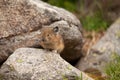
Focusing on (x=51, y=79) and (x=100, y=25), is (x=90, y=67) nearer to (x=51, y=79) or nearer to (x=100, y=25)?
(x=51, y=79)

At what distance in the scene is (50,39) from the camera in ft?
28.8

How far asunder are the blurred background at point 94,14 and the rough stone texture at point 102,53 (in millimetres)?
1323

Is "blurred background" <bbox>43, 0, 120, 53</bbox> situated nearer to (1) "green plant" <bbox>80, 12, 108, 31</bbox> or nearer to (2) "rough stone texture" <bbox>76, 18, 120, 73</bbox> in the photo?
(1) "green plant" <bbox>80, 12, 108, 31</bbox>

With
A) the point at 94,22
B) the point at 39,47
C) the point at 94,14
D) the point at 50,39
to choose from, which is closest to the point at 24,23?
the point at 39,47

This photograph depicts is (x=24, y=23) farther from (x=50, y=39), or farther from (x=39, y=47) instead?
(x=50, y=39)

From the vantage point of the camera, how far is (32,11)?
963cm

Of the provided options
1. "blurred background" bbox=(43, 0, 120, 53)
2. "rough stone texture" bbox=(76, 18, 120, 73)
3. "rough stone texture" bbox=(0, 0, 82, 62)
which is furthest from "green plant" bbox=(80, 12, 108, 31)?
"rough stone texture" bbox=(0, 0, 82, 62)

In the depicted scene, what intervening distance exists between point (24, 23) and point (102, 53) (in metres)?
2.54

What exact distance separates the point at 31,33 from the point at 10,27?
49cm

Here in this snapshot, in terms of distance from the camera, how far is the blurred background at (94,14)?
1369cm

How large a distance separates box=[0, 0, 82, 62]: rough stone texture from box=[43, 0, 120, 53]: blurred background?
3.36 meters

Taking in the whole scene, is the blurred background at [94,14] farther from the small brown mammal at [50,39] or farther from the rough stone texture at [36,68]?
the rough stone texture at [36,68]

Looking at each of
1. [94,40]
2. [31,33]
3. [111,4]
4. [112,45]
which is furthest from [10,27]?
[111,4]

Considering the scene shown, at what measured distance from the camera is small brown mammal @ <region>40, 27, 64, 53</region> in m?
8.74
